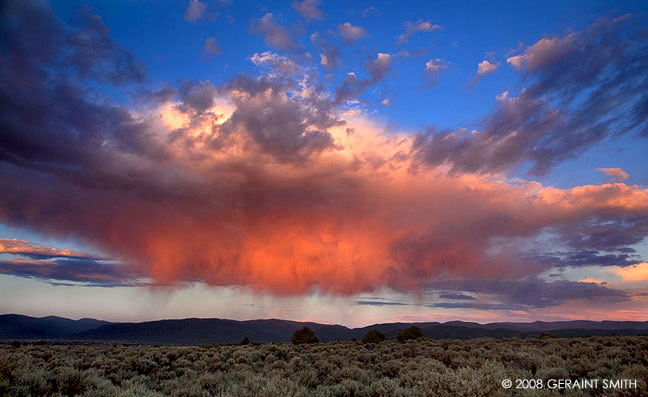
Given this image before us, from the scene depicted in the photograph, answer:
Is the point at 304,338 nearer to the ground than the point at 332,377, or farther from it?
nearer to the ground

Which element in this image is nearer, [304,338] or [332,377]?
[332,377]

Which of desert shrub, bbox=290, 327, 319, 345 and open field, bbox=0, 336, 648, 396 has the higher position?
open field, bbox=0, 336, 648, 396

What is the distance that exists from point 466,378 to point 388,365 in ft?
25.4

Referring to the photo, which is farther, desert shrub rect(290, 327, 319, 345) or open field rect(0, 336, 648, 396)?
desert shrub rect(290, 327, 319, 345)

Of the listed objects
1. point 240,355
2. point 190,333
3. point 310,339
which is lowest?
point 190,333

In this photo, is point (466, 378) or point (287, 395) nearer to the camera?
point (287, 395)

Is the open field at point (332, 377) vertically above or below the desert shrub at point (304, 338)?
above

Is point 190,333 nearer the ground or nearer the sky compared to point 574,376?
nearer the ground

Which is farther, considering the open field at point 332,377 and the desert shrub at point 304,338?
the desert shrub at point 304,338

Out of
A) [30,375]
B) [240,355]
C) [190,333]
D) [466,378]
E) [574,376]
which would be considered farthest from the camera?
[190,333]

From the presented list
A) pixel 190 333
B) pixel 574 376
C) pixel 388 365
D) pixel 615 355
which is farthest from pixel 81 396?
pixel 190 333

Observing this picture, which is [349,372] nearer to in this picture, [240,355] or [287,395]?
[287,395]

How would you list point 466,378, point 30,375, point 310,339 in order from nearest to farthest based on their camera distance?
point 466,378, point 30,375, point 310,339

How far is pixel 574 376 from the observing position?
41.5 feet
